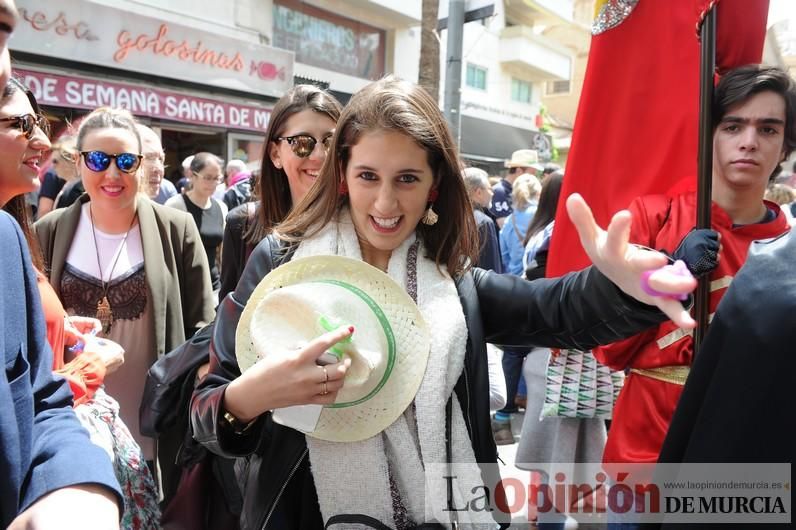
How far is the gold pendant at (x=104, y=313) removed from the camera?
8.95 ft

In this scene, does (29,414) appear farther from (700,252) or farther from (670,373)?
(670,373)

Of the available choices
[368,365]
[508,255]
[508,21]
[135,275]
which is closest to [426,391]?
[368,365]

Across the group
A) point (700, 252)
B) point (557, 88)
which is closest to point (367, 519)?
point (700, 252)

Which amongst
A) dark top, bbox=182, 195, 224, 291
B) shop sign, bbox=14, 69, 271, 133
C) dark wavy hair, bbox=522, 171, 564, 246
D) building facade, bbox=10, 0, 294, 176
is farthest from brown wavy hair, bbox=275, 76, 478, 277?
building facade, bbox=10, 0, 294, 176

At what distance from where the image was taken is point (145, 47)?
11391 mm

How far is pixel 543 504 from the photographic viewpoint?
3131 millimetres

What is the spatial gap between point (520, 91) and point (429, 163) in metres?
25.7

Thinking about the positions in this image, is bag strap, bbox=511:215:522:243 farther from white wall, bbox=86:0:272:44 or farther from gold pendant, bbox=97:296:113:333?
white wall, bbox=86:0:272:44

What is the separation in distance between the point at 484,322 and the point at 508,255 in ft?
15.3

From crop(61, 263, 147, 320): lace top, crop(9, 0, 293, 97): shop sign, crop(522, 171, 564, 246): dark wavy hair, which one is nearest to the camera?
crop(61, 263, 147, 320): lace top

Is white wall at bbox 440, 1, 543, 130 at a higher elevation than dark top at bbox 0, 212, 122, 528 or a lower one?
higher

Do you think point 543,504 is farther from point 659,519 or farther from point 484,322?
point 484,322

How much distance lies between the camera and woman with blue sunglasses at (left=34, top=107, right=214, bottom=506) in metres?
2.75

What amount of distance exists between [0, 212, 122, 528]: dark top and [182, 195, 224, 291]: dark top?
3.69 meters
